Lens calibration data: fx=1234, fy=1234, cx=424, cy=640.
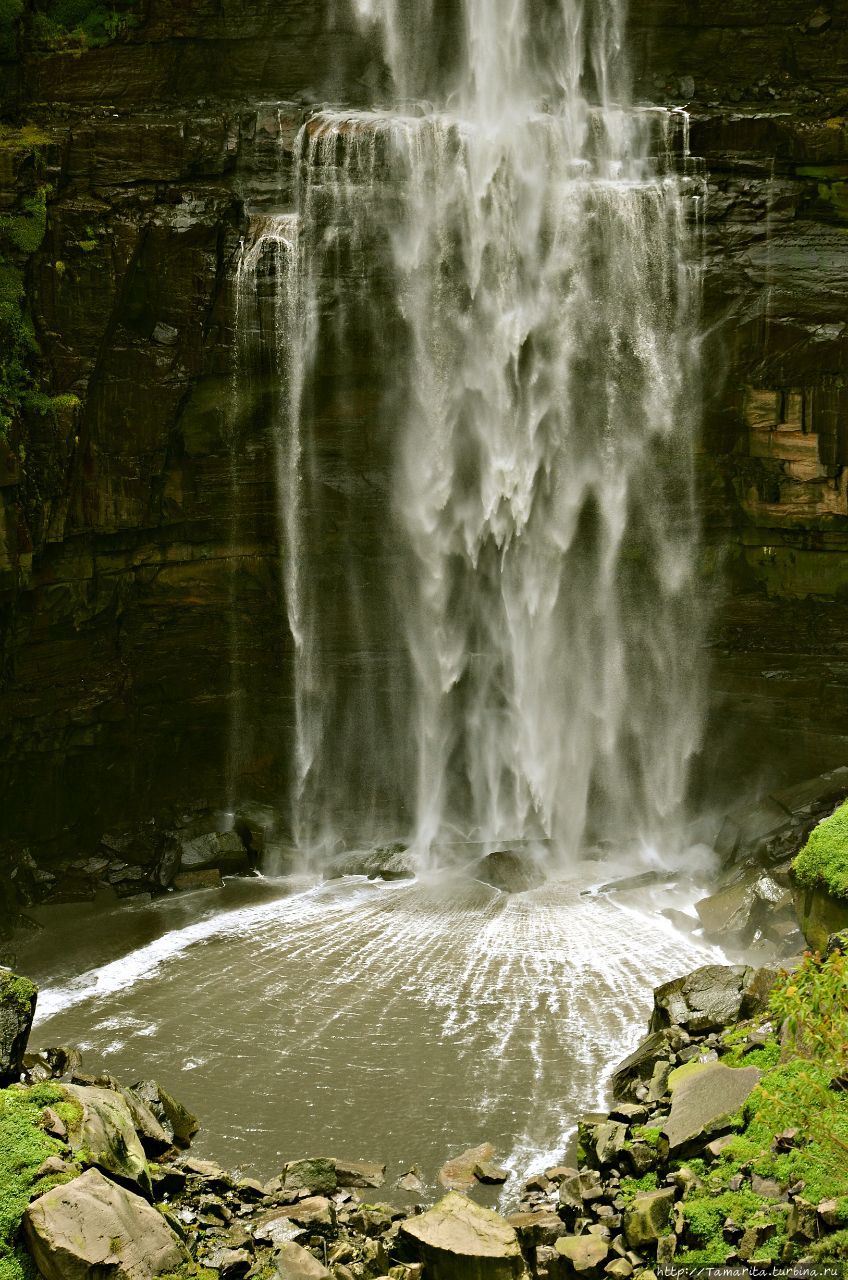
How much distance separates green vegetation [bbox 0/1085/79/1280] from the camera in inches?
374

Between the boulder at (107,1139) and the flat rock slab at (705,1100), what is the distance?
4.81 m

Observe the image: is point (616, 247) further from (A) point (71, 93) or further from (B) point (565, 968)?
(B) point (565, 968)

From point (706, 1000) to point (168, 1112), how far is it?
19.9 ft

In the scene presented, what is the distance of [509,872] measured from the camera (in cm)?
2153

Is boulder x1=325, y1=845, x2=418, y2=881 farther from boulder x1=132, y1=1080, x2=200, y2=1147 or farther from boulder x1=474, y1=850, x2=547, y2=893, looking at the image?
boulder x1=132, y1=1080, x2=200, y2=1147

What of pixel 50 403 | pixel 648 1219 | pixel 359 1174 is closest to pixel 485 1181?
pixel 359 1174

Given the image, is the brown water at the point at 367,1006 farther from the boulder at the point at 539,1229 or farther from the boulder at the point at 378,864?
the boulder at the point at 539,1229

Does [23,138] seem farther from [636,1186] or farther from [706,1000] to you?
[636,1186]

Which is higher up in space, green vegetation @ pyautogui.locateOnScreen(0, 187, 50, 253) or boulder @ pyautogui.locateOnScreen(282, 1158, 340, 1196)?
green vegetation @ pyautogui.locateOnScreen(0, 187, 50, 253)

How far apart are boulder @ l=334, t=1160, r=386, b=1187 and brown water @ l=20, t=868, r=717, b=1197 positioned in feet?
1.33

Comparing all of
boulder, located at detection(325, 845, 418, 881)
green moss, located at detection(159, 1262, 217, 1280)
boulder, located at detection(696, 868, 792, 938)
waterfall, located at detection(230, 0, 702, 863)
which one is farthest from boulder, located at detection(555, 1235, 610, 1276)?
waterfall, located at detection(230, 0, 702, 863)

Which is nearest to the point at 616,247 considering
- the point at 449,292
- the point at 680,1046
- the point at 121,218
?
the point at 449,292

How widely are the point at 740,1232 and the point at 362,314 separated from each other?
18889 mm

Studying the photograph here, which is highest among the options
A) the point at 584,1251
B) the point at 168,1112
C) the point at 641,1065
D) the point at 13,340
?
the point at 13,340
